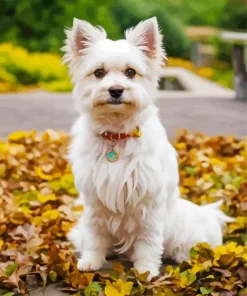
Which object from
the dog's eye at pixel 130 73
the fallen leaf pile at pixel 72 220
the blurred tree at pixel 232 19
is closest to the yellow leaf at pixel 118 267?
the fallen leaf pile at pixel 72 220

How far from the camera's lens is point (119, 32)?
1752cm

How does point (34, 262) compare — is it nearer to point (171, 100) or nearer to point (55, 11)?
Result: point (171, 100)

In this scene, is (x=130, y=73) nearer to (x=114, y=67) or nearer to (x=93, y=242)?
(x=114, y=67)

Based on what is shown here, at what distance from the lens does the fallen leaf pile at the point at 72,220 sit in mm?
3670

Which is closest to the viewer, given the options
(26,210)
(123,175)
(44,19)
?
(123,175)

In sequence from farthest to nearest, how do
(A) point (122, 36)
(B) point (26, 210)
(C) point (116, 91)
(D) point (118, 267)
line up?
(A) point (122, 36) → (B) point (26, 210) → (D) point (118, 267) → (C) point (116, 91)

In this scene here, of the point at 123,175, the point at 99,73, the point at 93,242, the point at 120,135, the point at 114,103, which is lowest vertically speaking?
the point at 93,242

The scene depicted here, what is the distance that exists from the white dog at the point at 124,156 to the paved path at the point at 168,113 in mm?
3536

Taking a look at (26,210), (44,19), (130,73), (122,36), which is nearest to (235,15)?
(122,36)

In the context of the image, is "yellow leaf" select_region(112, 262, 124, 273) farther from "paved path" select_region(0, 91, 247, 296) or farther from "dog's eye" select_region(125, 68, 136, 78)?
"paved path" select_region(0, 91, 247, 296)

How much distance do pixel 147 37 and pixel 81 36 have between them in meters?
0.33

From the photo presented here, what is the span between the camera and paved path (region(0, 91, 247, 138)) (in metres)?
8.11

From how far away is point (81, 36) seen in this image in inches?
141

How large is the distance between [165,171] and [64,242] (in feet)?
3.19
